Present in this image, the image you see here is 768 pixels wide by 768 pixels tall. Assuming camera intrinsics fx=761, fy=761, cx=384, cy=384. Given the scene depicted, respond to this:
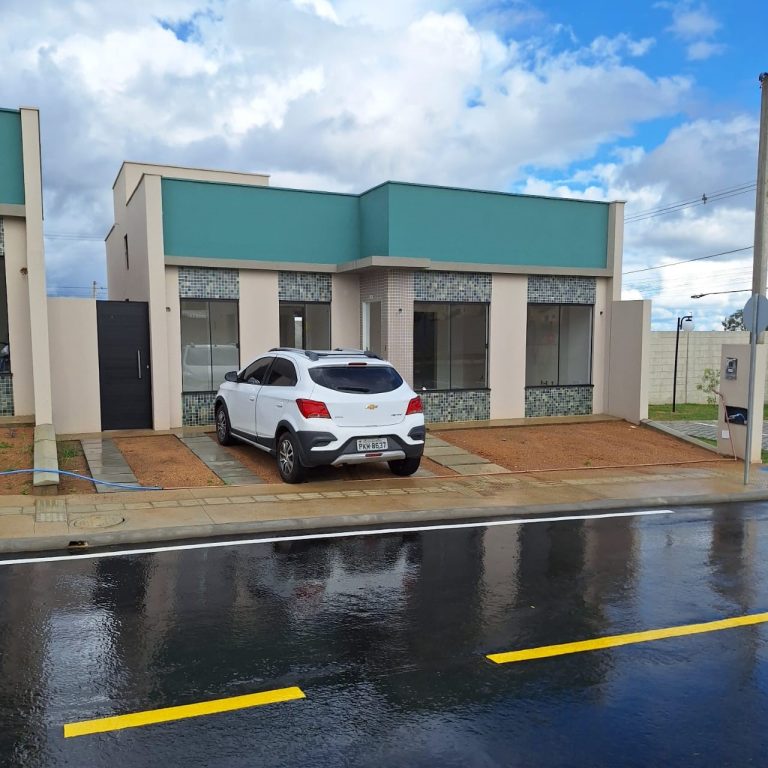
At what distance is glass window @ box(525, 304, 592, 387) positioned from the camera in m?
18.0

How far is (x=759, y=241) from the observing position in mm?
13219

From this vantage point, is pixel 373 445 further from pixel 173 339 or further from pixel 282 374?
pixel 173 339

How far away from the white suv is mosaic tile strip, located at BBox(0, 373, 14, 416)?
5054 millimetres

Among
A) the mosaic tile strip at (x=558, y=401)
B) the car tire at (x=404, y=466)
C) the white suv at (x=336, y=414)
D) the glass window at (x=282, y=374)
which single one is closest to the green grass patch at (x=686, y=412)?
the mosaic tile strip at (x=558, y=401)

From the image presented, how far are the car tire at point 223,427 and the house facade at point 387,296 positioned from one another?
199cm

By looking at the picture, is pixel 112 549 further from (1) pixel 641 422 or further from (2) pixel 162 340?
(1) pixel 641 422

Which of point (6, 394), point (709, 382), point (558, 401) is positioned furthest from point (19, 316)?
point (709, 382)

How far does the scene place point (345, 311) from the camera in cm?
1683

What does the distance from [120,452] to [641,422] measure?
11154mm

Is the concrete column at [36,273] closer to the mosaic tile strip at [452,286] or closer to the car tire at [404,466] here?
the car tire at [404,466]

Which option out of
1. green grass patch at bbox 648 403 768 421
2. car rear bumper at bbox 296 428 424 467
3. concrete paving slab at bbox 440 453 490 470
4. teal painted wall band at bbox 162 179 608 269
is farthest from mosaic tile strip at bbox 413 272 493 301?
car rear bumper at bbox 296 428 424 467

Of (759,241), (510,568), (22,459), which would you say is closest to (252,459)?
(22,459)

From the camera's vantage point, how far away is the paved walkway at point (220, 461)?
36.1 feet

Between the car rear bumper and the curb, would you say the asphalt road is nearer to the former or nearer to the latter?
the curb
